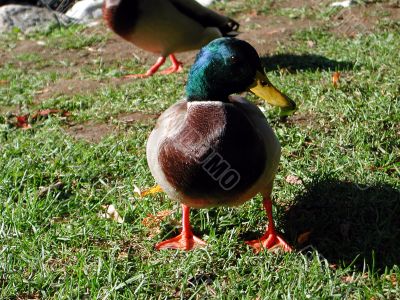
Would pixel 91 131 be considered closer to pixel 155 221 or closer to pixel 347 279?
pixel 155 221

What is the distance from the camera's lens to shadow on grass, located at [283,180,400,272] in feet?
8.88

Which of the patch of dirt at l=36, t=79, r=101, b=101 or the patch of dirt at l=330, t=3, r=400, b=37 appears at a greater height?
the patch of dirt at l=330, t=3, r=400, b=37

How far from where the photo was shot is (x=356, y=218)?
2980 mm

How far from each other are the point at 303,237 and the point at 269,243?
19 cm

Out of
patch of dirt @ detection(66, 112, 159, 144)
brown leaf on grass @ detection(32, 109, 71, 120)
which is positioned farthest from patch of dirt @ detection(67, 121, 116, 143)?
brown leaf on grass @ detection(32, 109, 71, 120)

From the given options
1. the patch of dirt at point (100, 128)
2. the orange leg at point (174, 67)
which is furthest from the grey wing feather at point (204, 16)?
the patch of dirt at point (100, 128)

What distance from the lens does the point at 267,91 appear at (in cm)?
282

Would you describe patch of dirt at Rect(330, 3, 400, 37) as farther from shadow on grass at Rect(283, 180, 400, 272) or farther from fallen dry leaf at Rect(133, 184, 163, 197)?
fallen dry leaf at Rect(133, 184, 163, 197)

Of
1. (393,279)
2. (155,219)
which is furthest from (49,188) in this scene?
(393,279)


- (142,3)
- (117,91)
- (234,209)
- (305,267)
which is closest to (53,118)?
(117,91)

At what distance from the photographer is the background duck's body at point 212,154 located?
247cm

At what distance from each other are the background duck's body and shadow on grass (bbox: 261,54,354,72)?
2.77m

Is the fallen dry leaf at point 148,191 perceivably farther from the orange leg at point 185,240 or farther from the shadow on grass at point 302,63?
the shadow on grass at point 302,63

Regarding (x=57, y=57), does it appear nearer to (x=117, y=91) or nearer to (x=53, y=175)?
(x=117, y=91)
